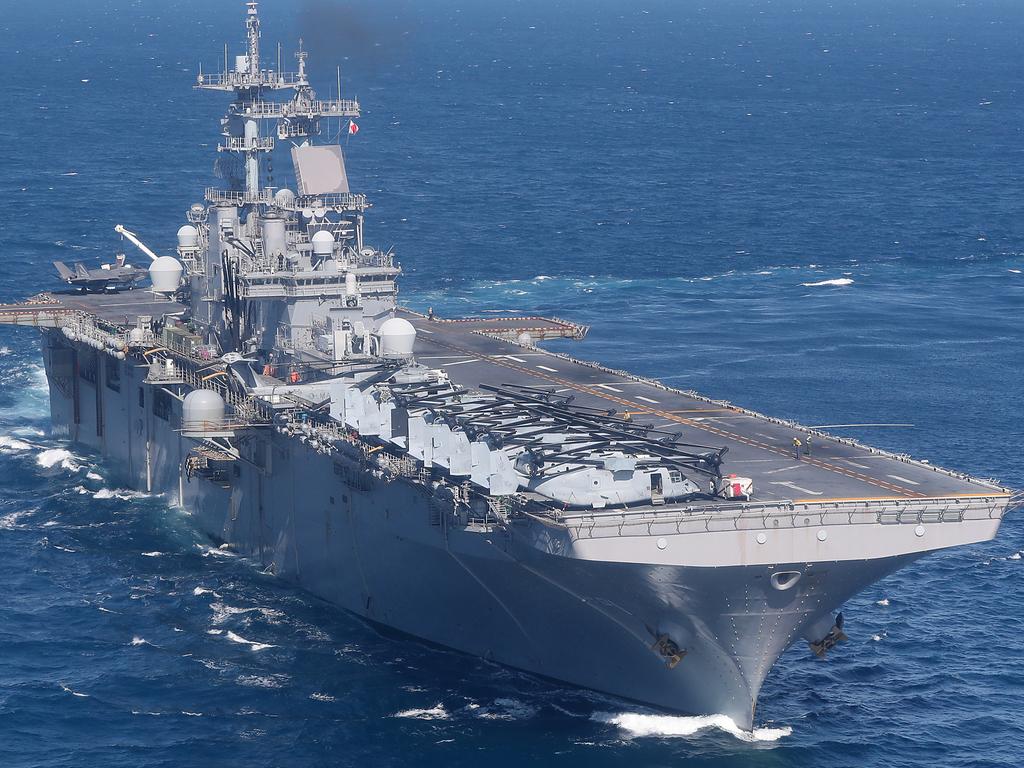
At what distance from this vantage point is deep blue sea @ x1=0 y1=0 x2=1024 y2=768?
3353cm

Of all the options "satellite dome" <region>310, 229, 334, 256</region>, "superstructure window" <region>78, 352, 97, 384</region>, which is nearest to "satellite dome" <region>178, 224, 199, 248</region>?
"superstructure window" <region>78, 352, 97, 384</region>

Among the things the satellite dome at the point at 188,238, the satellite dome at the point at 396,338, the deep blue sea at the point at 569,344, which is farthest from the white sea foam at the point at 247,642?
the satellite dome at the point at 188,238

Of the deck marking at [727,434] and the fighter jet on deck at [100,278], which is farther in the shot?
the fighter jet on deck at [100,278]

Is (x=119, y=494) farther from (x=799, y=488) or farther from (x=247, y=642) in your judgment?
(x=799, y=488)

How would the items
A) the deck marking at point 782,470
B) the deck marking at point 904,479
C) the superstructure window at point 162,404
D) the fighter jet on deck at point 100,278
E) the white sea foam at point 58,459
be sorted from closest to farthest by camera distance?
the deck marking at point 904,479 → the deck marking at point 782,470 → the superstructure window at point 162,404 → the white sea foam at point 58,459 → the fighter jet on deck at point 100,278

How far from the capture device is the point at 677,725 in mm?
33281

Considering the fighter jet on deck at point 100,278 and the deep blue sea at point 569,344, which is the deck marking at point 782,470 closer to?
the deep blue sea at point 569,344

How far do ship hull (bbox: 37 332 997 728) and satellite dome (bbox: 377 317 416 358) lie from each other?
11.4 feet

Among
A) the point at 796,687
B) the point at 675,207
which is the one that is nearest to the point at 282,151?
the point at 675,207

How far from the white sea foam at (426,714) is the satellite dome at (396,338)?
11067mm

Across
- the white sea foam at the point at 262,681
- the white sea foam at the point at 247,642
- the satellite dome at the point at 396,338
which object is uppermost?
the satellite dome at the point at 396,338

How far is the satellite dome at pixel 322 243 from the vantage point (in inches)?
1764

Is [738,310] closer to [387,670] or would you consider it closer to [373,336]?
[373,336]

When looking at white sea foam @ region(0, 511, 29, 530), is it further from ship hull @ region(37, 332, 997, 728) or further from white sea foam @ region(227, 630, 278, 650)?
white sea foam @ region(227, 630, 278, 650)
